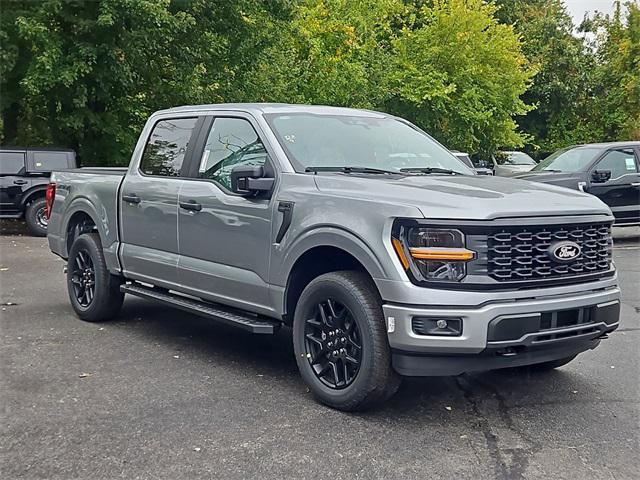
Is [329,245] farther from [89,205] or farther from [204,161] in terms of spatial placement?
[89,205]

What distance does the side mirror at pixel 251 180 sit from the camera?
5.02m

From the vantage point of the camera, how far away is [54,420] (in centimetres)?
445

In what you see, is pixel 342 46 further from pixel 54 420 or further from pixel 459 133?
pixel 54 420

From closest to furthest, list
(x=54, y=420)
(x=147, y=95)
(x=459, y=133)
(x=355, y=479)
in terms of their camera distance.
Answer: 1. (x=355, y=479)
2. (x=54, y=420)
3. (x=147, y=95)
4. (x=459, y=133)

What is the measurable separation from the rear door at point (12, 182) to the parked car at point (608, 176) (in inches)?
388

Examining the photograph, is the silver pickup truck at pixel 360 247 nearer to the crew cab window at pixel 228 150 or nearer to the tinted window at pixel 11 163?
the crew cab window at pixel 228 150

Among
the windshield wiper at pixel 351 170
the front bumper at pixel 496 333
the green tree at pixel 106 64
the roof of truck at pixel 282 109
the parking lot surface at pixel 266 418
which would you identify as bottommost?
the parking lot surface at pixel 266 418

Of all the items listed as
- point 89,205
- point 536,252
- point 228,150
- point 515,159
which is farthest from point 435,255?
point 515,159

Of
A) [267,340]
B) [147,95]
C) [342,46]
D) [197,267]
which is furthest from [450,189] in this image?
[342,46]

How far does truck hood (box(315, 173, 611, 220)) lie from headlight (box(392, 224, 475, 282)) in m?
0.11

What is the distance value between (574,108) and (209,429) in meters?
29.8

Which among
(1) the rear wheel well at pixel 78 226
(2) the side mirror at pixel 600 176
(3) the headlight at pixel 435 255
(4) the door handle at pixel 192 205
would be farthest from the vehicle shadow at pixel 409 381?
(2) the side mirror at pixel 600 176

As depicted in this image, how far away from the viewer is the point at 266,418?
4496 mm

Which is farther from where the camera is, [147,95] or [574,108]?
[574,108]
